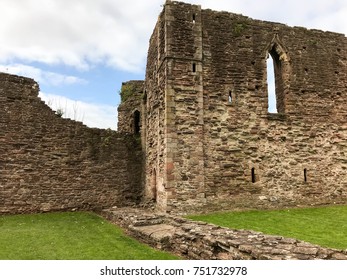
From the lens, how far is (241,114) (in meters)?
13.0

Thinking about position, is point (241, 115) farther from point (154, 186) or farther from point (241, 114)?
point (154, 186)

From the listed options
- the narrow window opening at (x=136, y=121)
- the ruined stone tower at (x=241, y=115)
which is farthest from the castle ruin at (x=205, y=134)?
the narrow window opening at (x=136, y=121)

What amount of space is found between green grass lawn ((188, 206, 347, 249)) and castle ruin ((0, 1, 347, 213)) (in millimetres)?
849

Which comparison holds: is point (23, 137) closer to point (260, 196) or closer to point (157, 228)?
point (157, 228)

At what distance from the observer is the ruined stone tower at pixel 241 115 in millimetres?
12109

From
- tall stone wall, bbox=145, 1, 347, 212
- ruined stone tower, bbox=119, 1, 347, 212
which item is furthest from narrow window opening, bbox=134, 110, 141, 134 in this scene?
tall stone wall, bbox=145, 1, 347, 212

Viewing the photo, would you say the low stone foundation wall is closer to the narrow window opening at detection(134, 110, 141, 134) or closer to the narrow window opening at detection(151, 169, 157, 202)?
the narrow window opening at detection(151, 169, 157, 202)

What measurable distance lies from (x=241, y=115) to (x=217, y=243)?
22.9 feet

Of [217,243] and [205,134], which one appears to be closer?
[217,243]

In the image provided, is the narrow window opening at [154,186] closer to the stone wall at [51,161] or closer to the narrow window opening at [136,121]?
the stone wall at [51,161]

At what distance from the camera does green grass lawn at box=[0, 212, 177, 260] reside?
766 centimetres

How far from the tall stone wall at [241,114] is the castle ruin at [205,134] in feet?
0.13

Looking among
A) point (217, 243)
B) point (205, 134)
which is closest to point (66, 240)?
point (217, 243)
